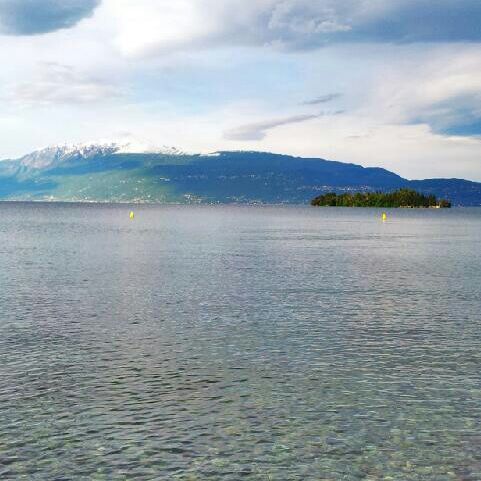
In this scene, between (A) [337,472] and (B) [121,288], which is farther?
(B) [121,288]

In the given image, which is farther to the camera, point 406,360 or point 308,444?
point 406,360

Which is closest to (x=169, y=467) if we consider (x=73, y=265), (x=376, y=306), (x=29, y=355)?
(x=29, y=355)

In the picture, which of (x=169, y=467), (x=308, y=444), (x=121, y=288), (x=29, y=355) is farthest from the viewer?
(x=121, y=288)

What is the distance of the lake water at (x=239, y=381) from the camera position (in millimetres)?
17359

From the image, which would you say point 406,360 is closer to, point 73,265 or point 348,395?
point 348,395

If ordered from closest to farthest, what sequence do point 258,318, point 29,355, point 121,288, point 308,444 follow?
point 308,444
point 29,355
point 258,318
point 121,288

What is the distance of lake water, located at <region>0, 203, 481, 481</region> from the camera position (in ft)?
57.0

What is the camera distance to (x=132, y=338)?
103 feet

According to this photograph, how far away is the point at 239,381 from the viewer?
2438 cm

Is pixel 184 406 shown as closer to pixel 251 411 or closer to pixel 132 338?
pixel 251 411

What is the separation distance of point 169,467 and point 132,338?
15184 millimetres

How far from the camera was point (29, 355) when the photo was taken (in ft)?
91.0

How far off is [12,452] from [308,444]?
8387mm

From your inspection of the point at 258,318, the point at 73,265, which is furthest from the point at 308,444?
the point at 73,265
